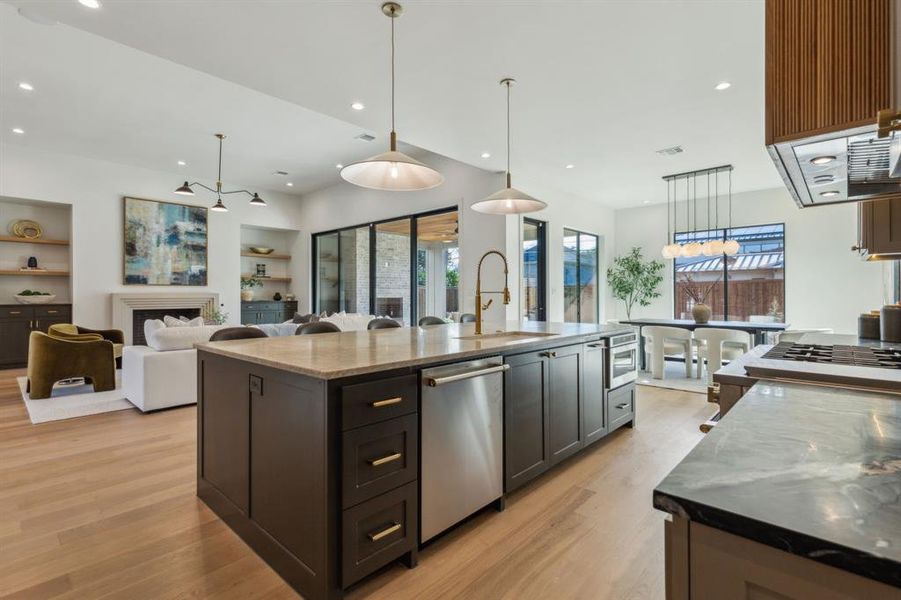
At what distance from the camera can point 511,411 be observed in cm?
238

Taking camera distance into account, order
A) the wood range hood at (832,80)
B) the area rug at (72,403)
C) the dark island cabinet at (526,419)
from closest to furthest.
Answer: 1. the wood range hood at (832,80)
2. the dark island cabinet at (526,419)
3. the area rug at (72,403)

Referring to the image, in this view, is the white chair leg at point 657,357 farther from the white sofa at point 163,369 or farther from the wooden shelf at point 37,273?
the wooden shelf at point 37,273

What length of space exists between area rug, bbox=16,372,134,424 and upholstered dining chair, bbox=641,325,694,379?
6311mm

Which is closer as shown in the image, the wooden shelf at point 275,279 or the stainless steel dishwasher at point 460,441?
the stainless steel dishwasher at point 460,441

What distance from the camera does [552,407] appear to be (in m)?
2.72

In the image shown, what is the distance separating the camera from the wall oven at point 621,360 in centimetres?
337

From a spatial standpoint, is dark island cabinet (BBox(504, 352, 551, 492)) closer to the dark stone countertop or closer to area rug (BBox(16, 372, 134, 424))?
the dark stone countertop

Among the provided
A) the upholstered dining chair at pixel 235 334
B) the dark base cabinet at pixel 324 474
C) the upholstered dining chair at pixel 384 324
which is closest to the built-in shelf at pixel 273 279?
the upholstered dining chair at pixel 384 324

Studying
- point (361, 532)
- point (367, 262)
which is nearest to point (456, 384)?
point (361, 532)

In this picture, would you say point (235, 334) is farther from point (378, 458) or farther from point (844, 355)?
point (844, 355)

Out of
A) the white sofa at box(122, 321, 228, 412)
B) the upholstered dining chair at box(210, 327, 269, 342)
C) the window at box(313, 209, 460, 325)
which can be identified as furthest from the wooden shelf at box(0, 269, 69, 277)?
the upholstered dining chair at box(210, 327, 269, 342)

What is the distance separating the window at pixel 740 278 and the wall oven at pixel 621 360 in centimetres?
496

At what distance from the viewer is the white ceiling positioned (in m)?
2.65

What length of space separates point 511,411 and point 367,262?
6.32 metres
